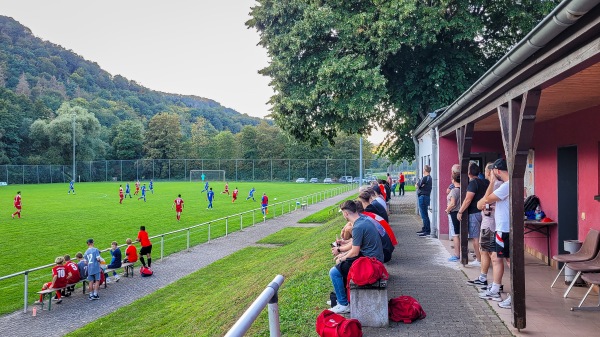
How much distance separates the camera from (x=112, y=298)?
12047 millimetres

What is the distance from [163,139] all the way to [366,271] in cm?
8829

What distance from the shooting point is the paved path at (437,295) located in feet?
19.8

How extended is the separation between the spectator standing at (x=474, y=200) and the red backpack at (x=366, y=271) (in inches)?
113

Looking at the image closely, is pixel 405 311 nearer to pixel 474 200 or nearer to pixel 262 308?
pixel 474 200

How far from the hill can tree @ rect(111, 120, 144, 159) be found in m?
1.70

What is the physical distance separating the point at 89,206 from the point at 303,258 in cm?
2468

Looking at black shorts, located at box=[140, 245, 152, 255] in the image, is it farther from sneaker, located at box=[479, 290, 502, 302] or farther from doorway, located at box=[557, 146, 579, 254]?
doorway, located at box=[557, 146, 579, 254]

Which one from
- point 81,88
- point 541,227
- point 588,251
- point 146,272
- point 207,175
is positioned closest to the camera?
point 588,251

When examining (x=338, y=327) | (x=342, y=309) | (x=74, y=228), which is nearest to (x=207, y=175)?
(x=74, y=228)

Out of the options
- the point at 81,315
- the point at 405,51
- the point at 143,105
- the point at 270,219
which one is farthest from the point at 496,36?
the point at 143,105

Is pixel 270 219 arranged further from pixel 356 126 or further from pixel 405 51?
pixel 405 51

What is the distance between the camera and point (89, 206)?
3350cm

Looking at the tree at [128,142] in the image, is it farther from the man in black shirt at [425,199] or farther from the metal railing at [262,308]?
the metal railing at [262,308]

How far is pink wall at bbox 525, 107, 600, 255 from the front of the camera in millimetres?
8227
